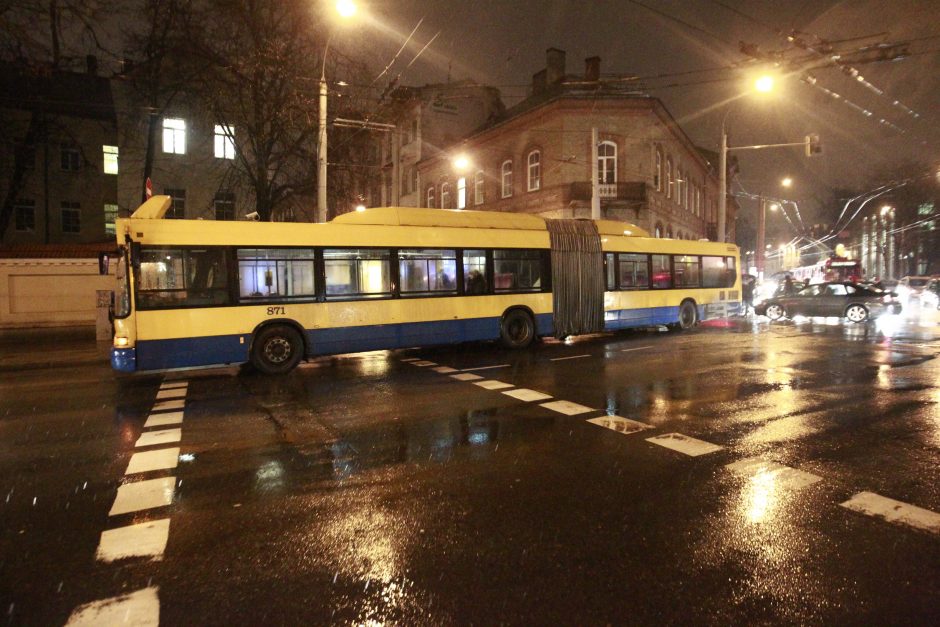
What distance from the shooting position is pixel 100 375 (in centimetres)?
1165

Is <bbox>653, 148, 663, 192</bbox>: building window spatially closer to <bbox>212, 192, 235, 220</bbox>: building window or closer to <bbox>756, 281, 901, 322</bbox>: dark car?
<bbox>756, 281, 901, 322</bbox>: dark car

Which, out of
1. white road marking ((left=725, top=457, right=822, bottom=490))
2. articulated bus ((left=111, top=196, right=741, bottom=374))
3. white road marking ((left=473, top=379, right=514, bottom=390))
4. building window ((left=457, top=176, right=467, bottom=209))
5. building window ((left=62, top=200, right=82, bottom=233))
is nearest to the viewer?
white road marking ((left=725, top=457, right=822, bottom=490))

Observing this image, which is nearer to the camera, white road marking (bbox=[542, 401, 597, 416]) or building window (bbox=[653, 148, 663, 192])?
white road marking (bbox=[542, 401, 597, 416])

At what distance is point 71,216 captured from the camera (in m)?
37.5

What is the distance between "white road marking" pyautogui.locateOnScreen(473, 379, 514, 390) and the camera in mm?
9547

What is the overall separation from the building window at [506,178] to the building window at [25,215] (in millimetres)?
29703

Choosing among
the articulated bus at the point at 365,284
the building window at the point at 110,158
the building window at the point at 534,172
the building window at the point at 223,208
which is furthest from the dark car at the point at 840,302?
the building window at the point at 110,158

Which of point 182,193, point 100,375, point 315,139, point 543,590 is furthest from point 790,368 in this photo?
point 182,193

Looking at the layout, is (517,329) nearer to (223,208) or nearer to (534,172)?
(534,172)

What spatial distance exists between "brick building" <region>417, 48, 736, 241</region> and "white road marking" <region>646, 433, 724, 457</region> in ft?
77.7

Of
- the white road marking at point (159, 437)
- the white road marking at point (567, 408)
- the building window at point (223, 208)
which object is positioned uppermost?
the building window at point (223, 208)

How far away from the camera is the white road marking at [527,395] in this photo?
8.59m

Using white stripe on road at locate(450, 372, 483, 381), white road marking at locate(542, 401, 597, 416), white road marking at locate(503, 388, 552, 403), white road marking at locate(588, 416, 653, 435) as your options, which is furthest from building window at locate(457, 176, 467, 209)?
white road marking at locate(588, 416, 653, 435)

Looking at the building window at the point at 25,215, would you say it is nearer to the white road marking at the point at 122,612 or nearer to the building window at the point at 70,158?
the building window at the point at 70,158
